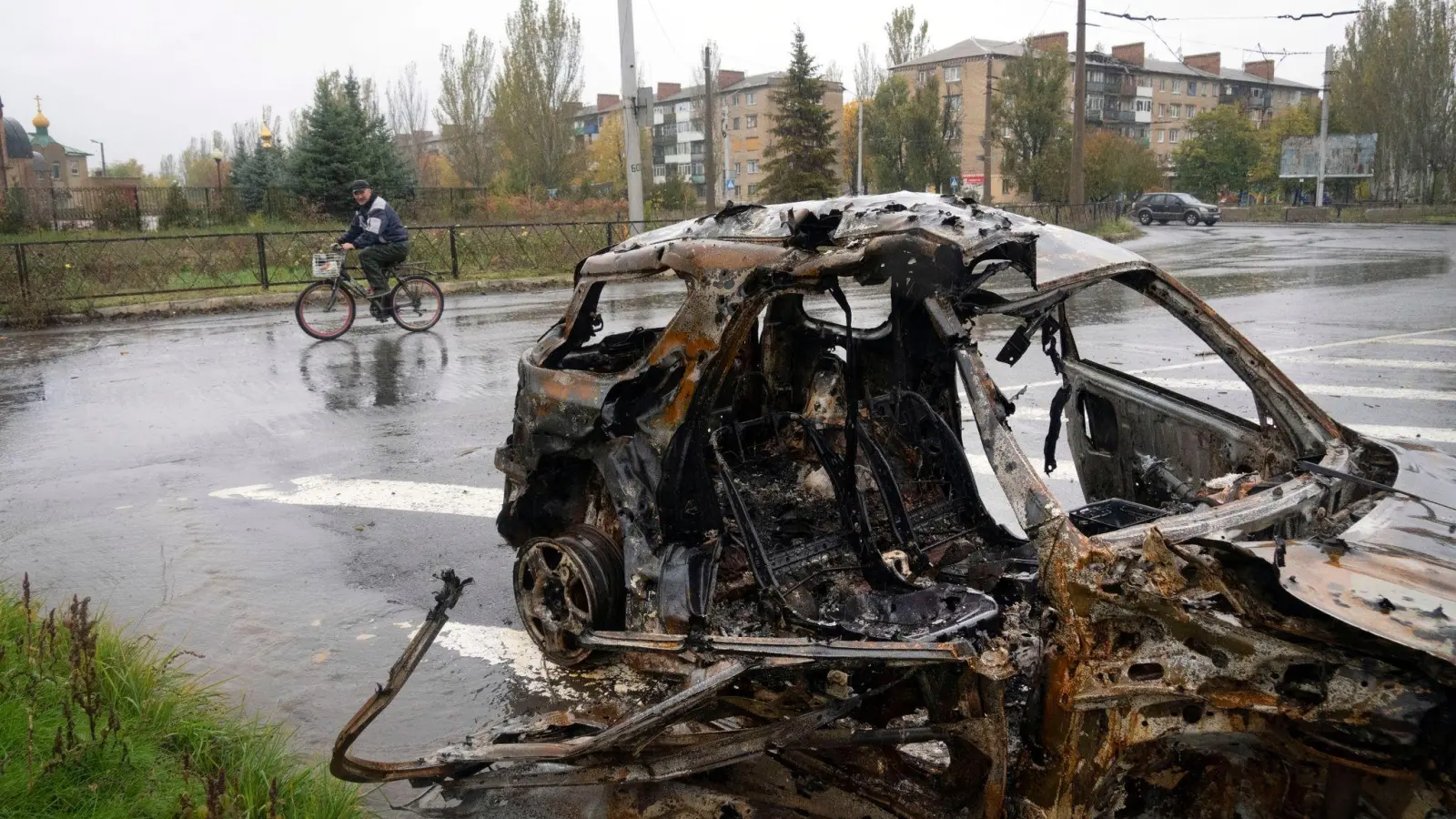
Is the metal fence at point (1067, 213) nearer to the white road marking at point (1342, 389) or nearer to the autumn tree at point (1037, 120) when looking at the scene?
the autumn tree at point (1037, 120)

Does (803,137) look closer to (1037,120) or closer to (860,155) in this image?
(860,155)

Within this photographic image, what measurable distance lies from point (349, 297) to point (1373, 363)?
12243 millimetres

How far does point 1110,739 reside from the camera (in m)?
2.43


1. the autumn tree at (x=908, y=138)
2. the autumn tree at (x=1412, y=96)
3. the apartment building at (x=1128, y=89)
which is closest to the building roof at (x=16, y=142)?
the autumn tree at (x=908, y=138)

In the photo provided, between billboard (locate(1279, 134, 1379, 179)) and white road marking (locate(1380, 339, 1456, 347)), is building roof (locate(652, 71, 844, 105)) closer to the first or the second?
billboard (locate(1279, 134, 1379, 179))

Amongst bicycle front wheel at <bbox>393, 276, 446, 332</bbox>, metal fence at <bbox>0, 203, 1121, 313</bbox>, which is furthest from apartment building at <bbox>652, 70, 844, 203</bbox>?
bicycle front wheel at <bbox>393, 276, 446, 332</bbox>

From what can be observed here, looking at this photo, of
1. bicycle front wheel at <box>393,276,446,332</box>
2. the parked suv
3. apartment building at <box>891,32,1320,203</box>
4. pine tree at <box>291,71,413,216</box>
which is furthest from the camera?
apartment building at <box>891,32,1320,203</box>

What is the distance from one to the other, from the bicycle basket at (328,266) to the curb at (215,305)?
219 centimetres

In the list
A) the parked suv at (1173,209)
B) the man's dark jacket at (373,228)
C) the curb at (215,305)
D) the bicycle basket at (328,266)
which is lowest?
the curb at (215,305)

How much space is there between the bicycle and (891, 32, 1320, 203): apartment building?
51.7 meters

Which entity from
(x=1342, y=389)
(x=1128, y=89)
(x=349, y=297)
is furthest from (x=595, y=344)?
(x=1128, y=89)

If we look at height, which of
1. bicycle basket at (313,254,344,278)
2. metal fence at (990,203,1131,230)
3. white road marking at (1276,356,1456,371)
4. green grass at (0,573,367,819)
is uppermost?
metal fence at (990,203,1131,230)

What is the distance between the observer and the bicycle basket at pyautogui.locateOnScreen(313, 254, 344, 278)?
14.3 metres

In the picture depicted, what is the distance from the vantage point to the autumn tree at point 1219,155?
2410 inches
